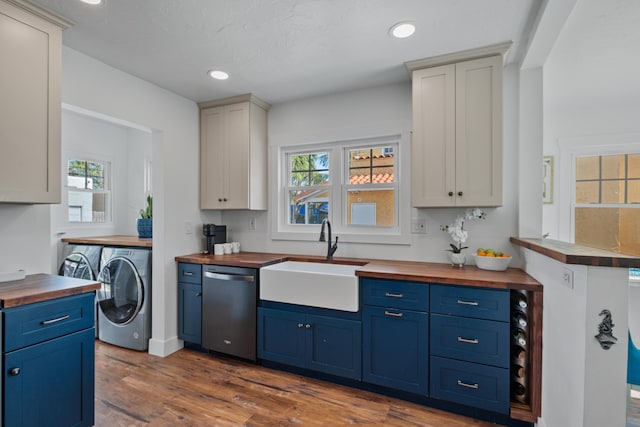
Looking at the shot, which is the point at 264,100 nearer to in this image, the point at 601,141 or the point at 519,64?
the point at 519,64

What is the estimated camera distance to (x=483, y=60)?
7.13ft

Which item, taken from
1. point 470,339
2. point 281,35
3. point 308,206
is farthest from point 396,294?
point 281,35

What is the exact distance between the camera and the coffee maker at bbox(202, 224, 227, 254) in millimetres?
3145

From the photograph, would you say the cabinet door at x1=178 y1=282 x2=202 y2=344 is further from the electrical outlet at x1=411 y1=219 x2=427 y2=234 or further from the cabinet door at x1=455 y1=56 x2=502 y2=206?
the cabinet door at x1=455 y1=56 x2=502 y2=206

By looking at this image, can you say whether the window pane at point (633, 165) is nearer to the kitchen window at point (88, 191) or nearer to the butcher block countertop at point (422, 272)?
the butcher block countertop at point (422, 272)

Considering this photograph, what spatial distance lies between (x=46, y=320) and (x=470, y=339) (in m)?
2.35

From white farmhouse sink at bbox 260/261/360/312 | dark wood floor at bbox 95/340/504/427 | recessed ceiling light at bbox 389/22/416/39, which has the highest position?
recessed ceiling light at bbox 389/22/416/39

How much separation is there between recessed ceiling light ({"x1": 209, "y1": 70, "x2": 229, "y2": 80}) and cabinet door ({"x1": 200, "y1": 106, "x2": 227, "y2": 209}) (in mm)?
535

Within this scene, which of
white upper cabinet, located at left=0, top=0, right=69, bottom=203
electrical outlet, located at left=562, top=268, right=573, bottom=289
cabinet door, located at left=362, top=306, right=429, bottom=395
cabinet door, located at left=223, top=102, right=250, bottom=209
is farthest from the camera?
cabinet door, located at left=223, top=102, right=250, bottom=209

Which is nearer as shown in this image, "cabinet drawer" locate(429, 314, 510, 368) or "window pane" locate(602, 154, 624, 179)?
"cabinet drawer" locate(429, 314, 510, 368)

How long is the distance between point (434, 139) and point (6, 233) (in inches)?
113

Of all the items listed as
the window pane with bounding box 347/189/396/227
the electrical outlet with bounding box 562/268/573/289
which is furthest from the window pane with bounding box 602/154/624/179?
the electrical outlet with bounding box 562/268/573/289

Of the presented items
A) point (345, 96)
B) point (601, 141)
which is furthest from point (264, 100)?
point (601, 141)

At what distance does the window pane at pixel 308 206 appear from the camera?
125 inches
